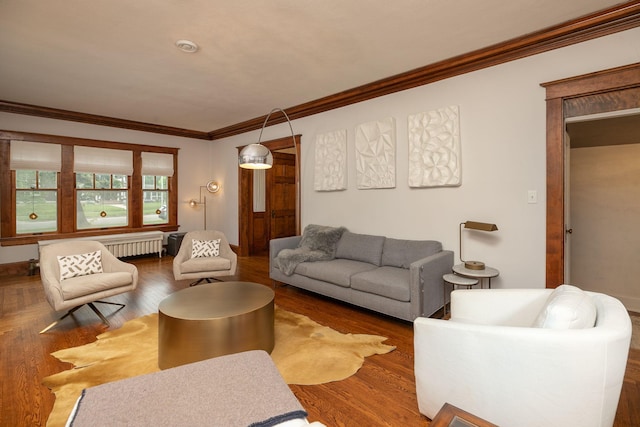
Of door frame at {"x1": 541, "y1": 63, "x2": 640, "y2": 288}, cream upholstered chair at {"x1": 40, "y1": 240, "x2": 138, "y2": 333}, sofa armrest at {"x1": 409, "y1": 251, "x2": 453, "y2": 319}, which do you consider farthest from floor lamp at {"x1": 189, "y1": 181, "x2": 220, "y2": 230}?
door frame at {"x1": 541, "y1": 63, "x2": 640, "y2": 288}

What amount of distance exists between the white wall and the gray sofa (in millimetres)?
277

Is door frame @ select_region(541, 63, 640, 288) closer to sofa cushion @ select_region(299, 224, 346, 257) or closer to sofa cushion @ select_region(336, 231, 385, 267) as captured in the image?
sofa cushion @ select_region(336, 231, 385, 267)

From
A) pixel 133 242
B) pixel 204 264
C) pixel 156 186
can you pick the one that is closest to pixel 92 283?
pixel 204 264

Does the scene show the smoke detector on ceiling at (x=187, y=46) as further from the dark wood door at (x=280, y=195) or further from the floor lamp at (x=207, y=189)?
the floor lamp at (x=207, y=189)

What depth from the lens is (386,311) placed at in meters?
3.16

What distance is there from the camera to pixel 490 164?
326 cm

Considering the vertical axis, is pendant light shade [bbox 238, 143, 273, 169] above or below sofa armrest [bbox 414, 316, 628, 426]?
above

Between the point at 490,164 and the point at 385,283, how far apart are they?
5.44 feet

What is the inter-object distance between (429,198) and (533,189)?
3.44 ft

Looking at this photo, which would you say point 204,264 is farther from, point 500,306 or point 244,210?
point 500,306

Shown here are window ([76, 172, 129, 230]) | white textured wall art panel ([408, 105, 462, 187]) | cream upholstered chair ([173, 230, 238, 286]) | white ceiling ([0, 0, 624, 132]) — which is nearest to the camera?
white ceiling ([0, 0, 624, 132])

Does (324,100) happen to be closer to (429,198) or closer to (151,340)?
(429,198)

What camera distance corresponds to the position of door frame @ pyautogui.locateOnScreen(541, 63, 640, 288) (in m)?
2.67

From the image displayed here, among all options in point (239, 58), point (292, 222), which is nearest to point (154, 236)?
point (292, 222)
